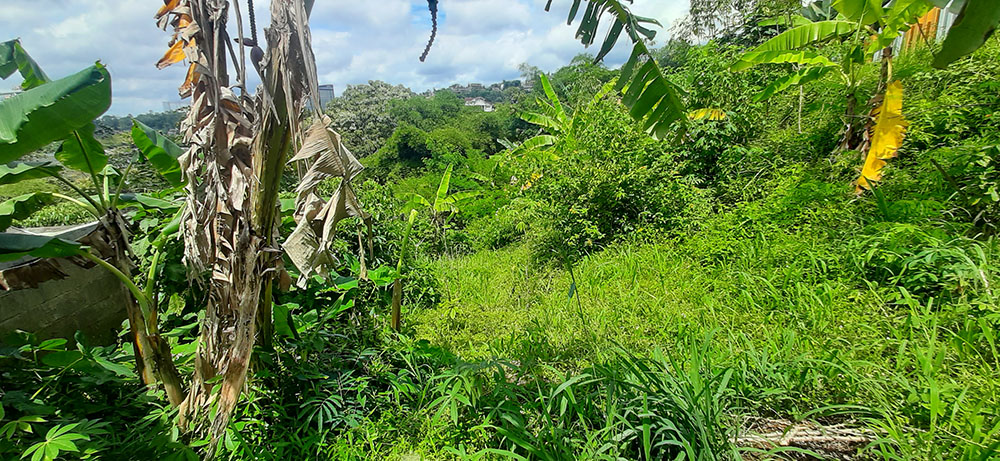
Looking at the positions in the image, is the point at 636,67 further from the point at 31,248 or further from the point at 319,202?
the point at 31,248

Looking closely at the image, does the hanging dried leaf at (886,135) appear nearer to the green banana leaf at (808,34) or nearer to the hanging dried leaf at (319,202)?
the green banana leaf at (808,34)

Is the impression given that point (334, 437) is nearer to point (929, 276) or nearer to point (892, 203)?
point (929, 276)

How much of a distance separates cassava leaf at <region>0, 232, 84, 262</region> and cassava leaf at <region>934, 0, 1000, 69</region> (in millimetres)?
2727

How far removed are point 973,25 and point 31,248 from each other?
2.86 metres

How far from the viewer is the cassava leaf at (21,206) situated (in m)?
1.64

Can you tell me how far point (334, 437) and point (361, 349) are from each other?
48cm

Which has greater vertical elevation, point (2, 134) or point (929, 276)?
point (2, 134)

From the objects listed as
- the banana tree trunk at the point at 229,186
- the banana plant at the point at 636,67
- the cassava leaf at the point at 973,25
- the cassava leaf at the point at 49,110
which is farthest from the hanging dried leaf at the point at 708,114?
the cassava leaf at the point at 49,110

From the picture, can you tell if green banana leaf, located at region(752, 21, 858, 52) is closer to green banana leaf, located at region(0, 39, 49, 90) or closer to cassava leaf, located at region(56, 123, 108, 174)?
cassava leaf, located at region(56, 123, 108, 174)

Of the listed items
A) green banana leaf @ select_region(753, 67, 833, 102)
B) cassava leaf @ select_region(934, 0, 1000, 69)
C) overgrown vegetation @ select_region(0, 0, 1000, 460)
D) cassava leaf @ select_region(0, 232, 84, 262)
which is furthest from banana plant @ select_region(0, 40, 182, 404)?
green banana leaf @ select_region(753, 67, 833, 102)

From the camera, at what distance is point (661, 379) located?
1647mm

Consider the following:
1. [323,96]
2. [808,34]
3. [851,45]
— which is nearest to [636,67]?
[323,96]

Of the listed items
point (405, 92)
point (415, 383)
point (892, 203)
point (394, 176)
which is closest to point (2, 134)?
point (415, 383)

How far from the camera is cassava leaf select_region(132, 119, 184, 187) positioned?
1.89 m
